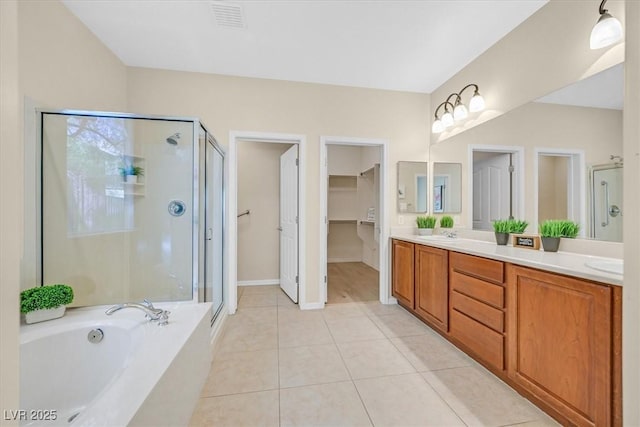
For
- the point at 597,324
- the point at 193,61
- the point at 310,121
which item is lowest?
the point at 597,324

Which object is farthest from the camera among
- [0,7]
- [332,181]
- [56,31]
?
[332,181]

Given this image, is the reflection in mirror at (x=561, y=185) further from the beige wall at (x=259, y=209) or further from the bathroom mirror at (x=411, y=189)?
the beige wall at (x=259, y=209)

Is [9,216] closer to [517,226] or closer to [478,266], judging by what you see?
[478,266]

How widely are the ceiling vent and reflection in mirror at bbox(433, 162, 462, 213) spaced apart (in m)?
2.44

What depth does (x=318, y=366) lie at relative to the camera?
1.82 metres

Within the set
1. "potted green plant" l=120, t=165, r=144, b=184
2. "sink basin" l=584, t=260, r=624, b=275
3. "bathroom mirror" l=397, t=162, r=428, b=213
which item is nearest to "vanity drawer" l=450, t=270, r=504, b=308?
"sink basin" l=584, t=260, r=624, b=275

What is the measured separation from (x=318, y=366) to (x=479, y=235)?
195 cm

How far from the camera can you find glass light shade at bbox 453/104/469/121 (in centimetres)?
258

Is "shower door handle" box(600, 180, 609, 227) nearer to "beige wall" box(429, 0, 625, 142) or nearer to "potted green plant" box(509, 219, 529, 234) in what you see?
"potted green plant" box(509, 219, 529, 234)

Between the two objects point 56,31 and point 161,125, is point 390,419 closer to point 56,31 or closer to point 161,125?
point 161,125

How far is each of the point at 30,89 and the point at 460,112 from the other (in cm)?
341

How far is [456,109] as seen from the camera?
2639 millimetres

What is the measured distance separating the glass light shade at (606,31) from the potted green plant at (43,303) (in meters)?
3.49

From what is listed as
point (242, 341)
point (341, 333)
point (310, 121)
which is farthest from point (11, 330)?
point (310, 121)
